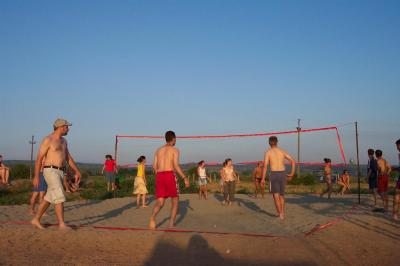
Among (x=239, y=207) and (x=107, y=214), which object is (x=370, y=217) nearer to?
(x=239, y=207)

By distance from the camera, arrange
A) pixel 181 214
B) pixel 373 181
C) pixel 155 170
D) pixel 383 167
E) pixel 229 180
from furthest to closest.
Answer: pixel 229 180 → pixel 373 181 → pixel 181 214 → pixel 383 167 → pixel 155 170

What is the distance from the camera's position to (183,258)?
5180mm

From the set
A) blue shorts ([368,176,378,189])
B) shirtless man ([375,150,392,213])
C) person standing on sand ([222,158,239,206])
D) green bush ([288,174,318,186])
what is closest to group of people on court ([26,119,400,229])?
shirtless man ([375,150,392,213])

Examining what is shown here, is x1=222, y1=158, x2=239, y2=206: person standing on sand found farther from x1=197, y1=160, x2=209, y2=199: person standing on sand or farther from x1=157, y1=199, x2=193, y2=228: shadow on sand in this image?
x1=197, y1=160, x2=209, y2=199: person standing on sand

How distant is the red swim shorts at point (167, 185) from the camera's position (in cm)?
707

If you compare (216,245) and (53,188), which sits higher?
(53,188)

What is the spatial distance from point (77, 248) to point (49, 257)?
49 cm

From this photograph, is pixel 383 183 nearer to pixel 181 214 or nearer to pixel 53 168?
pixel 181 214

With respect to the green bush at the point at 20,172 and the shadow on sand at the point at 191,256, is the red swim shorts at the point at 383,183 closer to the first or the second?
the shadow on sand at the point at 191,256

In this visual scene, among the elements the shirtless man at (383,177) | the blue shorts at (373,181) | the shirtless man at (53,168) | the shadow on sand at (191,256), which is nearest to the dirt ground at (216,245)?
the shadow on sand at (191,256)

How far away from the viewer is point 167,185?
7090 mm

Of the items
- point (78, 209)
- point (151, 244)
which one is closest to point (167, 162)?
point (151, 244)

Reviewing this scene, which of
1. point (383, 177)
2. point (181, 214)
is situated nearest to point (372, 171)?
point (383, 177)

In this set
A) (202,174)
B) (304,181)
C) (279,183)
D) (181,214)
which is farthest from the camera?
(304,181)
